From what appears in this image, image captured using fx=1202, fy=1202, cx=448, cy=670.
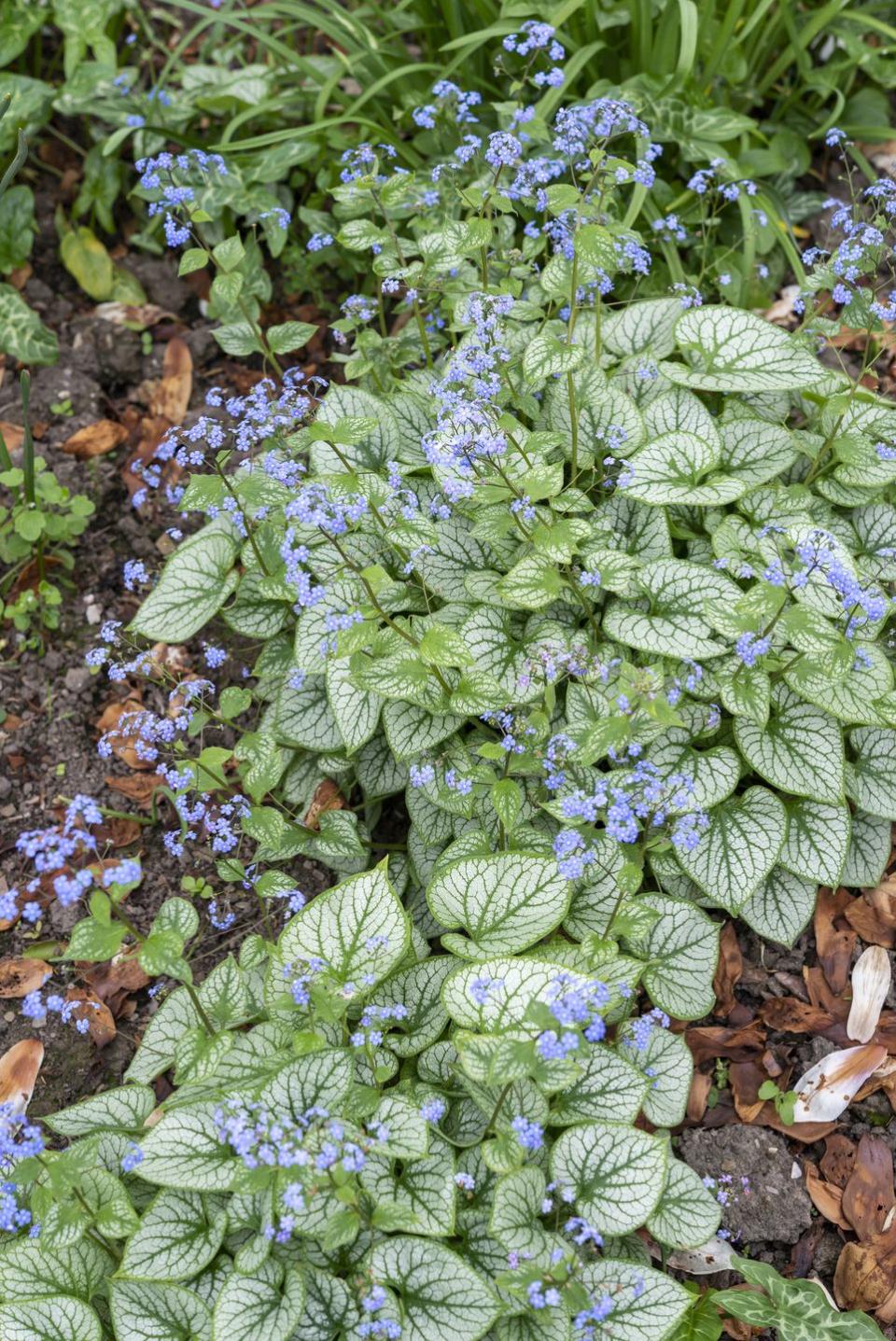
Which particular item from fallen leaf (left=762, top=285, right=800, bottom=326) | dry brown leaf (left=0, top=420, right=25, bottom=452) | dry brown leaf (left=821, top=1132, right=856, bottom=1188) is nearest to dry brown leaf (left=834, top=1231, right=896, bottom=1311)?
dry brown leaf (left=821, top=1132, right=856, bottom=1188)

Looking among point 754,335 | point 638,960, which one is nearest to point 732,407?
point 754,335

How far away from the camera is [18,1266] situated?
122 inches

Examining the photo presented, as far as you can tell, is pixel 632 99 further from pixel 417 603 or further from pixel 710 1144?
pixel 710 1144

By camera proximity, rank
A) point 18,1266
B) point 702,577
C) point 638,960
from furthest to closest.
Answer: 1. point 702,577
2. point 638,960
3. point 18,1266

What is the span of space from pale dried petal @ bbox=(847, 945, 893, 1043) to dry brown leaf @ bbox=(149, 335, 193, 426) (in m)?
3.51


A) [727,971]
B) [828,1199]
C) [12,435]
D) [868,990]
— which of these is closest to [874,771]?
[868,990]

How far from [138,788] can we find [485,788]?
4.76 feet

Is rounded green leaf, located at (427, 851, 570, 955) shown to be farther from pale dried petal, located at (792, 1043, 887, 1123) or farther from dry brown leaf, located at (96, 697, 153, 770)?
dry brown leaf, located at (96, 697, 153, 770)

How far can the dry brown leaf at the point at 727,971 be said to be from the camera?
12.6 feet

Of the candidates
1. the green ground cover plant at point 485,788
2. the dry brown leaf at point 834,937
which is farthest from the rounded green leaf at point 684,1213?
the dry brown leaf at point 834,937

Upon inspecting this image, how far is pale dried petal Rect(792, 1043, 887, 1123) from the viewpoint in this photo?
360 centimetres

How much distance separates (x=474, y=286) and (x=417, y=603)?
1273 millimetres

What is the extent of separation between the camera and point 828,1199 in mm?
3473

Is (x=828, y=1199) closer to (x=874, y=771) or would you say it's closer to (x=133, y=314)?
(x=874, y=771)
